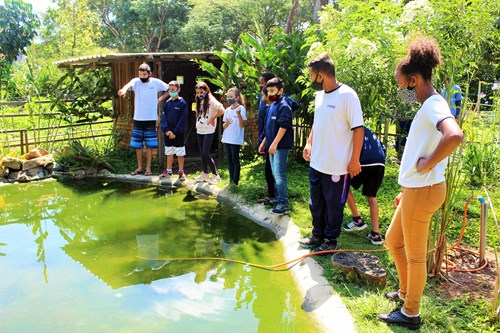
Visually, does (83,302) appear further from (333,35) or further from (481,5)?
A: (481,5)

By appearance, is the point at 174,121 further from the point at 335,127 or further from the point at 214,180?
the point at 335,127

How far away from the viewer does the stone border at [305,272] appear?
315 centimetres

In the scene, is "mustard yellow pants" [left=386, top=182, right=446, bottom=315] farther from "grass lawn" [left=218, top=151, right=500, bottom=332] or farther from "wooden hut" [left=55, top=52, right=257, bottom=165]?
"wooden hut" [left=55, top=52, right=257, bottom=165]

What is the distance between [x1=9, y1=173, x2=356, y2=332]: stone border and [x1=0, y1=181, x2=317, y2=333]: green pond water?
9 centimetres

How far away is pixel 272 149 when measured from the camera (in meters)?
4.90

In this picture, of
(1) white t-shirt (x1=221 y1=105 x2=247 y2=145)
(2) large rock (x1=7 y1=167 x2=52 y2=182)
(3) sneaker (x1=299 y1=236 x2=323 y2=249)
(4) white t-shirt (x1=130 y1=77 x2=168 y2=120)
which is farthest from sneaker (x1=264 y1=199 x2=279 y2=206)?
(2) large rock (x1=7 y1=167 x2=52 y2=182)

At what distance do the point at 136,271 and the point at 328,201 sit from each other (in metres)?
1.91

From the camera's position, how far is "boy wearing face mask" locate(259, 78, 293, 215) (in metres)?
4.93

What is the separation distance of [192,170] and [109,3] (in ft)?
88.7

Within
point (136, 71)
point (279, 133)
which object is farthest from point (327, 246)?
point (136, 71)

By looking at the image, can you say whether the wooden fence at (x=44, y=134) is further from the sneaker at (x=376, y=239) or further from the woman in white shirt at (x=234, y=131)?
the sneaker at (x=376, y=239)

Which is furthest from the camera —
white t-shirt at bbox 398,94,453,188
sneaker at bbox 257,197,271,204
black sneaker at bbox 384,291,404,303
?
sneaker at bbox 257,197,271,204

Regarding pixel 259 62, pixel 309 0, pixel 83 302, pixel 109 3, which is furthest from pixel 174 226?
pixel 109 3

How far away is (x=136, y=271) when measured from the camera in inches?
161
